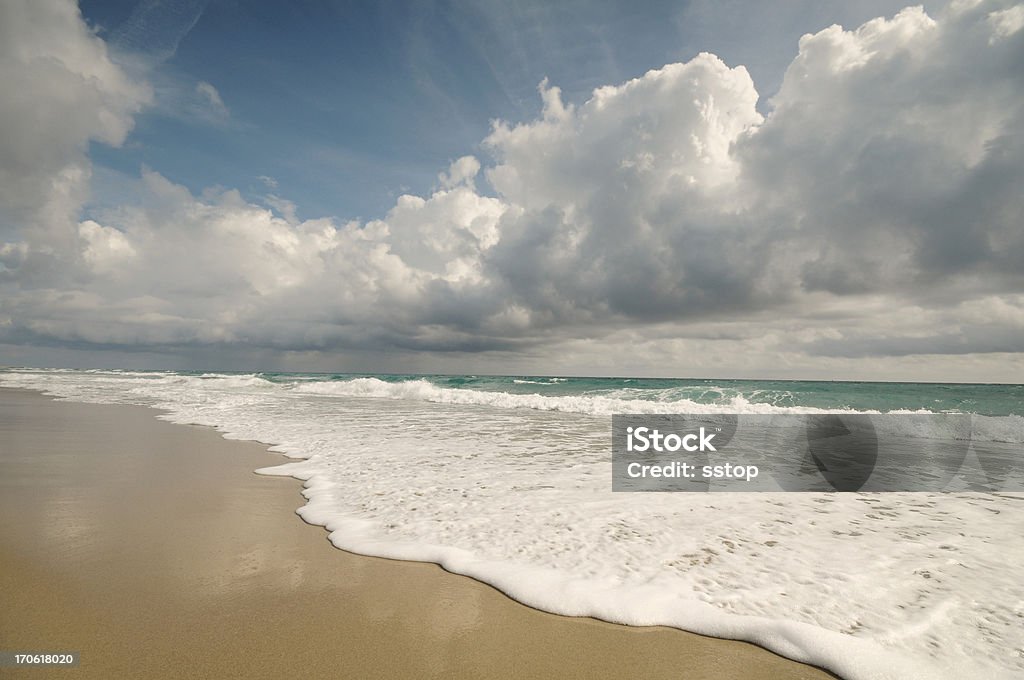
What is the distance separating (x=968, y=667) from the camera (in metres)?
2.67

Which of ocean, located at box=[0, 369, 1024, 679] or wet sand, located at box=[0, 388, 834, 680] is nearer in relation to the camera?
wet sand, located at box=[0, 388, 834, 680]

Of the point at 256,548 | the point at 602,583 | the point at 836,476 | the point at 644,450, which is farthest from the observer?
the point at 644,450

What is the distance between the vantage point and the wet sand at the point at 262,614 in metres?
2.64

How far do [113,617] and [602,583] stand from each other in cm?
350

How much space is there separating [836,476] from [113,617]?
987 cm

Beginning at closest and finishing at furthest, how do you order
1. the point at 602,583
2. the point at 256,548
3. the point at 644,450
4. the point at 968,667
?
the point at 968,667
the point at 602,583
the point at 256,548
the point at 644,450

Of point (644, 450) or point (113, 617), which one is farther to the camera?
point (644, 450)

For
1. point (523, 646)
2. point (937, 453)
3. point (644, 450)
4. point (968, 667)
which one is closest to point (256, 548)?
point (523, 646)

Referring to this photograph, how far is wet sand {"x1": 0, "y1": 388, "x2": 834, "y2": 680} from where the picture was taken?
2637 mm

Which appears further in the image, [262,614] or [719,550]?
[719,550]

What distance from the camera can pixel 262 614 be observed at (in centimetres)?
310

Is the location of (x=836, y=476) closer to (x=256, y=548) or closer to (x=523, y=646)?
(x=523, y=646)

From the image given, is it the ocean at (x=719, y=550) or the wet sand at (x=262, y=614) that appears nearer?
the wet sand at (x=262, y=614)

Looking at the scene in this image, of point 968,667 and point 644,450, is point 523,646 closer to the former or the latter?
point 968,667
